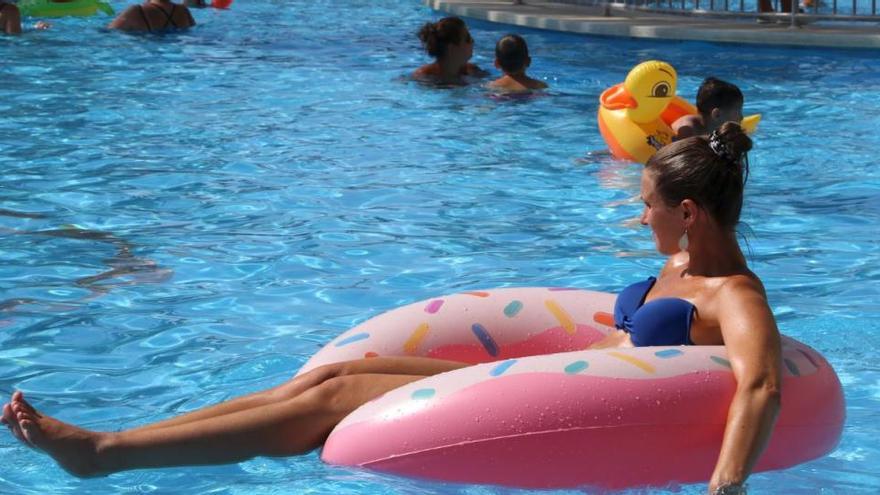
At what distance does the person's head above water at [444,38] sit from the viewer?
10352 millimetres

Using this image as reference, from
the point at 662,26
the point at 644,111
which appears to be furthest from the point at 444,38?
the point at 644,111

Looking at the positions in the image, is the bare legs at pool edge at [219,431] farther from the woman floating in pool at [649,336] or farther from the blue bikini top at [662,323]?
the blue bikini top at [662,323]

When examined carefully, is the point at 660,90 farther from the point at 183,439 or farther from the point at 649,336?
the point at 183,439

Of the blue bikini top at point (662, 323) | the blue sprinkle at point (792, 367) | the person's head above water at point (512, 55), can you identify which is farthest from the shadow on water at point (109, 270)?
the person's head above water at point (512, 55)

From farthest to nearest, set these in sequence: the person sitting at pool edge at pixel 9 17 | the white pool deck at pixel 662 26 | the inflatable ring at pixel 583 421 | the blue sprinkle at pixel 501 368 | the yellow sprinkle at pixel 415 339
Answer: the person sitting at pool edge at pixel 9 17
the white pool deck at pixel 662 26
the yellow sprinkle at pixel 415 339
the blue sprinkle at pixel 501 368
the inflatable ring at pixel 583 421

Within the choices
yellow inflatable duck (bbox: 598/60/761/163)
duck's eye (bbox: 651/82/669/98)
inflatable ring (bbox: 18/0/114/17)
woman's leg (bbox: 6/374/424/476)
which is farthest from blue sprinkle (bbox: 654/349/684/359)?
inflatable ring (bbox: 18/0/114/17)

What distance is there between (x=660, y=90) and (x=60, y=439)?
184 inches

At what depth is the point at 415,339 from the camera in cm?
403

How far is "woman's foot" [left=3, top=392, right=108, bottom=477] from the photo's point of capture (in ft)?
11.3

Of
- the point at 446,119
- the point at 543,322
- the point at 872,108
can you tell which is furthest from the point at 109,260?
the point at 872,108

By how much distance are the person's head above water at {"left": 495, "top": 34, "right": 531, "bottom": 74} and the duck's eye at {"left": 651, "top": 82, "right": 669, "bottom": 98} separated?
8.68 feet

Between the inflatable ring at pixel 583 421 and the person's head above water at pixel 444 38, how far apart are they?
23.2 feet

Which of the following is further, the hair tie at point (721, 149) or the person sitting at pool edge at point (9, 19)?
the person sitting at pool edge at point (9, 19)

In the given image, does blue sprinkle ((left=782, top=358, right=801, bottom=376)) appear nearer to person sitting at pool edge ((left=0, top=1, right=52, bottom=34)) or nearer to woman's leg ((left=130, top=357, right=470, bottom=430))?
woman's leg ((left=130, top=357, right=470, bottom=430))
